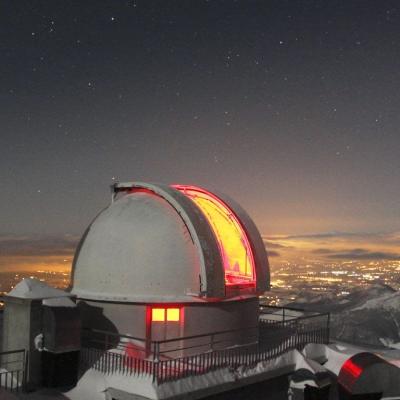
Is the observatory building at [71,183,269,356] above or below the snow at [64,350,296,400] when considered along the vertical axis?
above

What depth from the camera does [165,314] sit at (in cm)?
1623

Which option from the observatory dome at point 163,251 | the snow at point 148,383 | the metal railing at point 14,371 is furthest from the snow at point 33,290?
the snow at point 148,383


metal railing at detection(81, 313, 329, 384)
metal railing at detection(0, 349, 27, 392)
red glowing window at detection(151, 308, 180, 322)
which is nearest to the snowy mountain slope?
metal railing at detection(81, 313, 329, 384)

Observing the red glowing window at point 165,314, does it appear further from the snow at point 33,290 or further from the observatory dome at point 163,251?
the snow at point 33,290

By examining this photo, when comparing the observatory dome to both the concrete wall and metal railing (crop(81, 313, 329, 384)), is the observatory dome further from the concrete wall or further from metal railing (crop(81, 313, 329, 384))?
the concrete wall

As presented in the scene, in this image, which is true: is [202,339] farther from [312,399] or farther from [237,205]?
[237,205]

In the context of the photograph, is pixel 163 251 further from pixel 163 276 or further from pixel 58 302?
pixel 58 302

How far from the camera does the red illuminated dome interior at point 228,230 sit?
1841 centimetres

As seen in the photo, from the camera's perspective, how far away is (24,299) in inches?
575

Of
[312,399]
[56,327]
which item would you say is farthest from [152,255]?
[312,399]

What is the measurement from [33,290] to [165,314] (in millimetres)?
3938

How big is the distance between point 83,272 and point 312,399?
816 centimetres

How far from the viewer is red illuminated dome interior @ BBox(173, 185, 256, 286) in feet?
60.4

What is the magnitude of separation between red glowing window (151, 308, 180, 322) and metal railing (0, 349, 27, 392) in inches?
151
